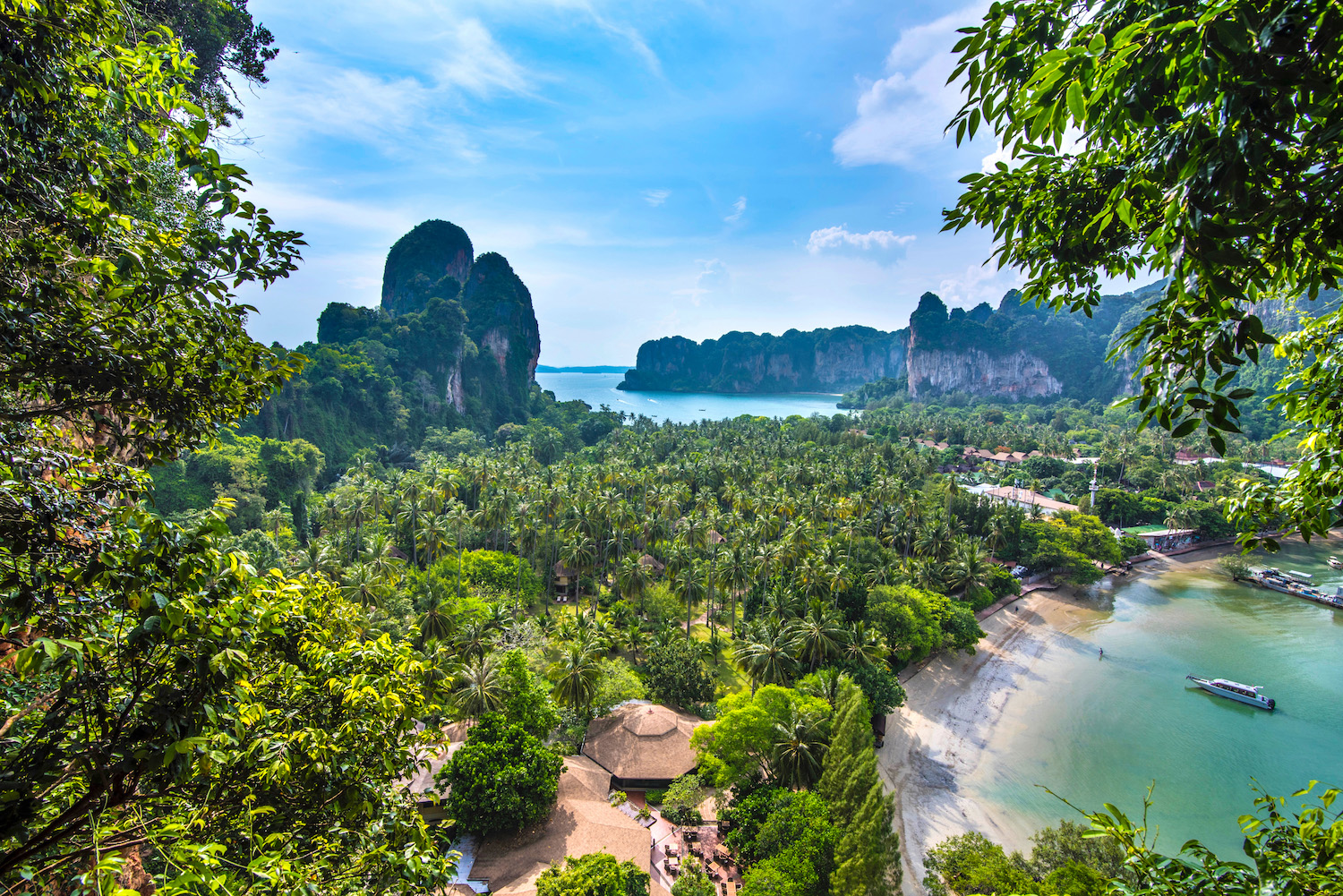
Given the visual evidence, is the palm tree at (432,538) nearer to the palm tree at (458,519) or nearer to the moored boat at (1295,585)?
the palm tree at (458,519)

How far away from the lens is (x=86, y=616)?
2744 millimetres

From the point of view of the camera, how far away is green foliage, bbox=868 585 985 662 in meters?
28.3

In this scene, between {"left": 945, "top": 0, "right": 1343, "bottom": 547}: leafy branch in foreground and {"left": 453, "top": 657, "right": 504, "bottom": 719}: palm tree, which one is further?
{"left": 453, "top": 657, "right": 504, "bottom": 719}: palm tree

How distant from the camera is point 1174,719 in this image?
2606 cm

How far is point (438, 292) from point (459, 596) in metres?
101

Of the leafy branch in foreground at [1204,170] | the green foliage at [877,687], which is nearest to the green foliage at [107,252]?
the leafy branch in foreground at [1204,170]

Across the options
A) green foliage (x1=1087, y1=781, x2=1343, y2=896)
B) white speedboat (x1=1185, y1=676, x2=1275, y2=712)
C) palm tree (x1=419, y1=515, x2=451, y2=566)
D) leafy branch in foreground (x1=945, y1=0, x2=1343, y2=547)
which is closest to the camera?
leafy branch in foreground (x1=945, y1=0, x2=1343, y2=547)

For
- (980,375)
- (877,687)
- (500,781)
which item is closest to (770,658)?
(877,687)

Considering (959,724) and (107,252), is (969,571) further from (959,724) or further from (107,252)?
(107,252)

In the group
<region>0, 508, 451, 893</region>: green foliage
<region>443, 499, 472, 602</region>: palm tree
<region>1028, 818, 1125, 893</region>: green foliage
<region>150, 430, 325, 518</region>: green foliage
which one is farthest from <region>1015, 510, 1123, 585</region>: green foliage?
<region>150, 430, 325, 518</region>: green foliage

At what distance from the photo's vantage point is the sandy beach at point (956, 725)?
19094 mm

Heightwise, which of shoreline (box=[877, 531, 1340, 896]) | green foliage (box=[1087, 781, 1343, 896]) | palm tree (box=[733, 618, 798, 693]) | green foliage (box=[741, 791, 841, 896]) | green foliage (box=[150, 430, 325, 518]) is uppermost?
green foliage (box=[1087, 781, 1343, 896])

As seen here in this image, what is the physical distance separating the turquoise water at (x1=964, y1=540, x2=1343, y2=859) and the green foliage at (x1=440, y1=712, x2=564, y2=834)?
652 inches

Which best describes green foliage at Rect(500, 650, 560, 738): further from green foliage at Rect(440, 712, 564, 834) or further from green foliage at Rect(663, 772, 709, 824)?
green foliage at Rect(663, 772, 709, 824)
